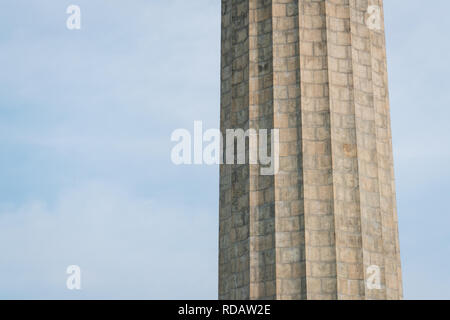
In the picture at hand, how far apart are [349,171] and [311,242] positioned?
2080mm

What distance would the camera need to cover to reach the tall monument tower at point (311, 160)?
2425cm

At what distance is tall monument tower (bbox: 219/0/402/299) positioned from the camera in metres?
24.2

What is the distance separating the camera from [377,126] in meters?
25.9

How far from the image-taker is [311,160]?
24.9m

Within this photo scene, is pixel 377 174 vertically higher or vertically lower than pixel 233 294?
higher
